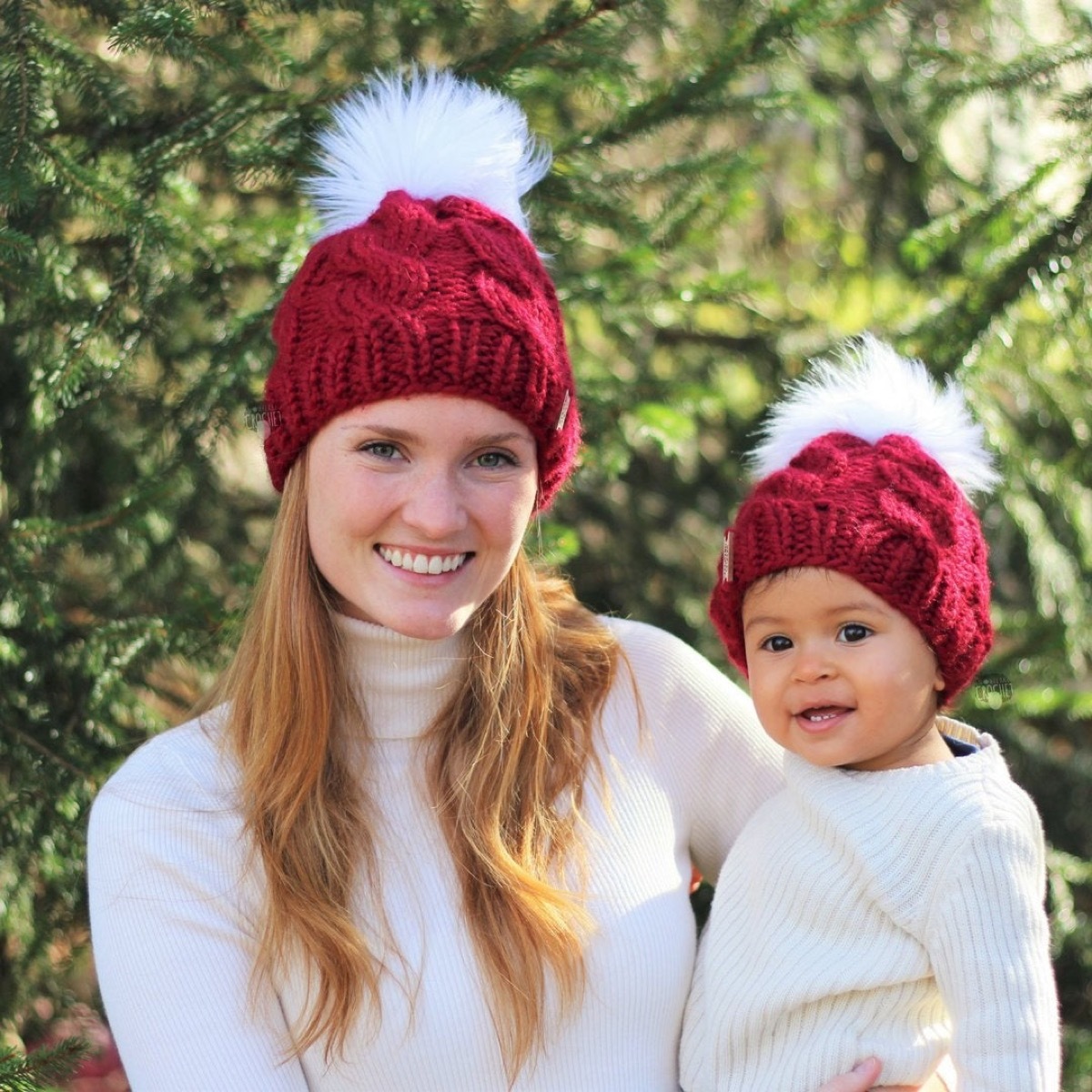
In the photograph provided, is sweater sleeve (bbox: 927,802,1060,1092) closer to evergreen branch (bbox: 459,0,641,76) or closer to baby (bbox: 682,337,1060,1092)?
baby (bbox: 682,337,1060,1092)

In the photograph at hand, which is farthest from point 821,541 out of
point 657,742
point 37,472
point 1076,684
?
point 1076,684

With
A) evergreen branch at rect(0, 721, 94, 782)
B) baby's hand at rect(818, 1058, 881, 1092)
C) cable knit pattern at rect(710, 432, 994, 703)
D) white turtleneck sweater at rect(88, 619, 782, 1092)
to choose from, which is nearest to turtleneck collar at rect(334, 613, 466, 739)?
white turtleneck sweater at rect(88, 619, 782, 1092)

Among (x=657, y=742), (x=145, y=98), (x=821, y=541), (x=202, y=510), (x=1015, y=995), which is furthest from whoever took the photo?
(x=202, y=510)

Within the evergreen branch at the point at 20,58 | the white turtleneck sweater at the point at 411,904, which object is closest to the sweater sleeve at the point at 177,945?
the white turtleneck sweater at the point at 411,904

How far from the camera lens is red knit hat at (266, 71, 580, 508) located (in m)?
1.84

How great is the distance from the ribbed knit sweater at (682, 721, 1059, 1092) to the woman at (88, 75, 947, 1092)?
9 cm

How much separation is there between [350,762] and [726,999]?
63 centimetres

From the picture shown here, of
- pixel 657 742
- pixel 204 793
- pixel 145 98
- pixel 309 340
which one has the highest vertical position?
pixel 145 98

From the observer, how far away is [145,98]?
2746mm

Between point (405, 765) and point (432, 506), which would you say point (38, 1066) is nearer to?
point (405, 765)

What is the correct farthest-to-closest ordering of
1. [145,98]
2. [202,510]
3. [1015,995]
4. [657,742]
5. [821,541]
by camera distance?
[202,510] → [145,98] → [657,742] → [821,541] → [1015,995]

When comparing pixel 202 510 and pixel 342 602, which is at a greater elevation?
pixel 202 510

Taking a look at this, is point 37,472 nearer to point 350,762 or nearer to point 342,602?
point 342,602

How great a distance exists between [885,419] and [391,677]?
0.81 metres
